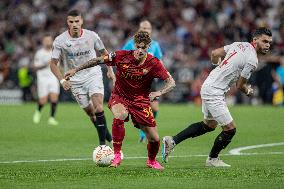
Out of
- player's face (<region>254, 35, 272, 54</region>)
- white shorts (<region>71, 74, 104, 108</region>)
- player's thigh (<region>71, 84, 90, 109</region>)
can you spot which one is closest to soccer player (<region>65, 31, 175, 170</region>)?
player's face (<region>254, 35, 272, 54</region>)

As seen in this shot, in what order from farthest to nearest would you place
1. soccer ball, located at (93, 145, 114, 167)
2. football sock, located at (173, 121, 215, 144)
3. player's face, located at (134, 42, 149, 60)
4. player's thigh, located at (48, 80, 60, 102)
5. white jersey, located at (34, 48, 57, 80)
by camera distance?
1. white jersey, located at (34, 48, 57, 80)
2. player's thigh, located at (48, 80, 60, 102)
3. football sock, located at (173, 121, 215, 144)
4. soccer ball, located at (93, 145, 114, 167)
5. player's face, located at (134, 42, 149, 60)

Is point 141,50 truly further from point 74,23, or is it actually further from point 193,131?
point 74,23

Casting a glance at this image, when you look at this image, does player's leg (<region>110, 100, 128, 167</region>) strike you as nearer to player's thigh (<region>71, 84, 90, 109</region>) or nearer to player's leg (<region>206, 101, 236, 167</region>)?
player's leg (<region>206, 101, 236, 167</region>)

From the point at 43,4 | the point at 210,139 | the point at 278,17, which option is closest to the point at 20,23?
the point at 43,4

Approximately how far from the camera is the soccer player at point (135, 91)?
39.3ft

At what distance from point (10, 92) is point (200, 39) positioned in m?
8.71

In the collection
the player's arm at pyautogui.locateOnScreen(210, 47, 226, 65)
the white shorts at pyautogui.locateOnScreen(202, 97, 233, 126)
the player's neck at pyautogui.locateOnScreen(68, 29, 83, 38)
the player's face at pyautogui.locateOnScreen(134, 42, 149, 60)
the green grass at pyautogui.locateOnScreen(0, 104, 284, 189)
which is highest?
the player's neck at pyautogui.locateOnScreen(68, 29, 83, 38)

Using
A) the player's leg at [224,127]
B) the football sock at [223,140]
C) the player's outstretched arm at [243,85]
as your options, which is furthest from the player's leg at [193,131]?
the player's outstretched arm at [243,85]

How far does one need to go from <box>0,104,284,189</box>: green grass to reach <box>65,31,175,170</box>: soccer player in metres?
0.46

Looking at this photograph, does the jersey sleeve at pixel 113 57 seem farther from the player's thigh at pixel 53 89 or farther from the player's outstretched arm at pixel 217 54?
the player's thigh at pixel 53 89

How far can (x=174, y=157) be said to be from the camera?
14055mm

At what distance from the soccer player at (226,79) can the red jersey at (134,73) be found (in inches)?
33.8

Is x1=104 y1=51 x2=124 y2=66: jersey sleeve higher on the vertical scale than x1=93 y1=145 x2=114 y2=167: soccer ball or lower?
higher

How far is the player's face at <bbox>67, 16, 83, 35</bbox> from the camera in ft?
48.4
